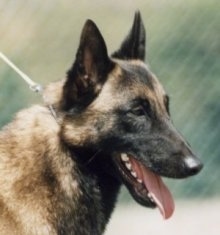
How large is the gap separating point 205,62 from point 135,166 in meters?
2.84

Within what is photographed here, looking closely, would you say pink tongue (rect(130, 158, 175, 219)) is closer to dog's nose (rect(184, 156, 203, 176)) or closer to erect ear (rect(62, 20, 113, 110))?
dog's nose (rect(184, 156, 203, 176))

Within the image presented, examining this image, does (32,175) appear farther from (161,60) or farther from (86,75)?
(161,60)

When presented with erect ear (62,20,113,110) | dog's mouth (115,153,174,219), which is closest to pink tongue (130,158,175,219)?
dog's mouth (115,153,174,219)

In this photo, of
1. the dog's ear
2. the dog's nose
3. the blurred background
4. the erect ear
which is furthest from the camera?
the blurred background

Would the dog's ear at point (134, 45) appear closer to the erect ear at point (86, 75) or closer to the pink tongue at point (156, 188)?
the erect ear at point (86, 75)

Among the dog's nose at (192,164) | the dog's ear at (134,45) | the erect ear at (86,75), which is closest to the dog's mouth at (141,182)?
the dog's nose at (192,164)

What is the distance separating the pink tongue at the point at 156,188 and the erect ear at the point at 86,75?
0.38m

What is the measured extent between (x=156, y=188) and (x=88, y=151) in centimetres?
39

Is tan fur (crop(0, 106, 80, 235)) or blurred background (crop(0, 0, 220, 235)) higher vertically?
tan fur (crop(0, 106, 80, 235))

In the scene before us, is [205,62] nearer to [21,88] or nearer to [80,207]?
[21,88]

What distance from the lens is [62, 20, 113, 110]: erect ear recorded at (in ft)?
13.3

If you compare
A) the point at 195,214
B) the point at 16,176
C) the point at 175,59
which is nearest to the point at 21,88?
the point at 175,59

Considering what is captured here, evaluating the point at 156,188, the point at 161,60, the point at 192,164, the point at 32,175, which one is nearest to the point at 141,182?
A: the point at 156,188

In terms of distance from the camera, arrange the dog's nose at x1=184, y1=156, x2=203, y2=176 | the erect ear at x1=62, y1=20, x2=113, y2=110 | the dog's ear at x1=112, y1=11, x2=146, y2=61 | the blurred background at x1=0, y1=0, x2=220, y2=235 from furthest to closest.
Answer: the blurred background at x1=0, y1=0, x2=220, y2=235 → the dog's ear at x1=112, y1=11, x2=146, y2=61 → the erect ear at x1=62, y1=20, x2=113, y2=110 → the dog's nose at x1=184, y1=156, x2=203, y2=176
